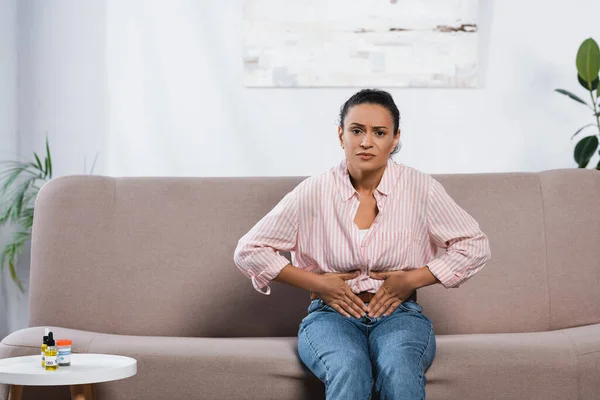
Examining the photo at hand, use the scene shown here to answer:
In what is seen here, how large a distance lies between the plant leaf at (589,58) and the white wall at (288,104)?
15.5 inches

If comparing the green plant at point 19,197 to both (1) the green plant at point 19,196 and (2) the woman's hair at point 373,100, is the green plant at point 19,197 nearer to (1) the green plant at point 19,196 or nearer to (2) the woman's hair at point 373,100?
(1) the green plant at point 19,196

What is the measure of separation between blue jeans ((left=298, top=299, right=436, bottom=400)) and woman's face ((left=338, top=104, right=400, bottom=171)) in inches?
15.7

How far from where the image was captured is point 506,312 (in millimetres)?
2732

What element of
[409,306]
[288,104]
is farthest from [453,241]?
[288,104]

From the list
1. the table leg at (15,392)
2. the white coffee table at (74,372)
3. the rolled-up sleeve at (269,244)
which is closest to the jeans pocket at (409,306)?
the rolled-up sleeve at (269,244)

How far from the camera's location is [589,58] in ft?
11.4

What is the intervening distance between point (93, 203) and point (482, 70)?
203 cm

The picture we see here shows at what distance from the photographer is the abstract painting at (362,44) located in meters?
3.85

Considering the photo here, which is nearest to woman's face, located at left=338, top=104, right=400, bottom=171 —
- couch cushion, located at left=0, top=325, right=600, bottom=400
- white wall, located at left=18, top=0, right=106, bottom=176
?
couch cushion, located at left=0, top=325, right=600, bottom=400

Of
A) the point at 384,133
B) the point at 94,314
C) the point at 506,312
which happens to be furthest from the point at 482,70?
the point at 94,314

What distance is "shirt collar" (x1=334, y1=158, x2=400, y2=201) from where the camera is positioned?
2.27 metres

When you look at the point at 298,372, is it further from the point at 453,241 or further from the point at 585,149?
the point at 585,149

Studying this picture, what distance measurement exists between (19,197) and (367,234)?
206cm

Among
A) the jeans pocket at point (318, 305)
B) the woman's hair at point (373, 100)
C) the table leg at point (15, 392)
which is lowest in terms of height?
the table leg at point (15, 392)
